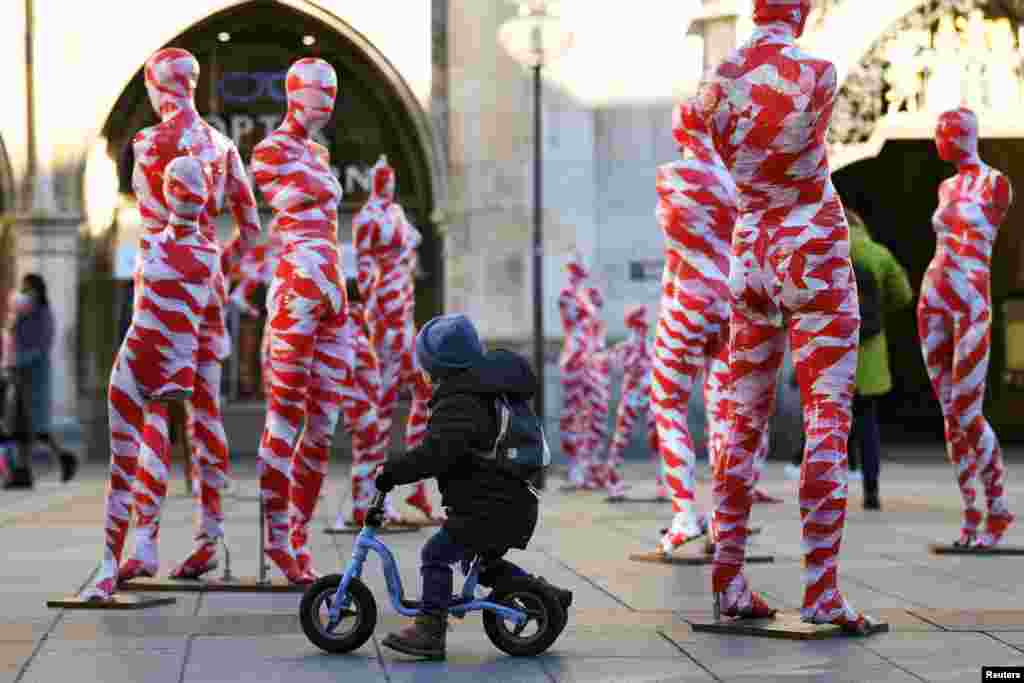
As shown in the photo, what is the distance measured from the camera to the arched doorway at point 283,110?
2197cm

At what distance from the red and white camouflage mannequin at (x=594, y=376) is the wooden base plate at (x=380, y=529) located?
418cm

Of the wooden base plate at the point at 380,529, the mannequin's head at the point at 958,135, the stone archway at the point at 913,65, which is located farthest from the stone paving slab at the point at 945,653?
the stone archway at the point at 913,65

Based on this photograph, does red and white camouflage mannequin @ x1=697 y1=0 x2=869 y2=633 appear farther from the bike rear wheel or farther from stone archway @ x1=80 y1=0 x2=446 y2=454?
stone archway @ x1=80 y1=0 x2=446 y2=454

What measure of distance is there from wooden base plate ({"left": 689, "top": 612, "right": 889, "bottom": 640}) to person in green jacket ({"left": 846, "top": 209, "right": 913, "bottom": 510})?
20.7ft

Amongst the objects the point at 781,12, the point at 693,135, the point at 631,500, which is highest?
the point at 781,12

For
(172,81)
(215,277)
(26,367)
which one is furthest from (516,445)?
(26,367)

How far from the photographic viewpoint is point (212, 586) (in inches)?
344

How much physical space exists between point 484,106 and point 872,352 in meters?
8.24

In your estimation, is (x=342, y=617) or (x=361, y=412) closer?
(x=342, y=617)

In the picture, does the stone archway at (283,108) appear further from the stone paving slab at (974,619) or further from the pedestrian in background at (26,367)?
the stone paving slab at (974,619)

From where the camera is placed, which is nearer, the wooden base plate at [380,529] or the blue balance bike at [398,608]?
the blue balance bike at [398,608]

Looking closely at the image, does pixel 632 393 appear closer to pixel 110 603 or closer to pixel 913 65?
pixel 913 65

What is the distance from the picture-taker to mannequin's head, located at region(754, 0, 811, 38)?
7504 mm

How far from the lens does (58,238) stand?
2061 cm
